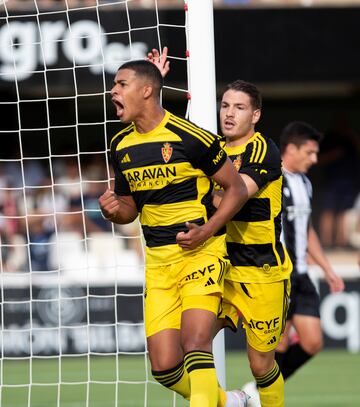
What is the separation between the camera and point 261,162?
6395 millimetres

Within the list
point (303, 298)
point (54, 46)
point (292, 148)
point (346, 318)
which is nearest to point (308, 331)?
point (303, 298)

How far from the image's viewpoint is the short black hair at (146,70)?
616cm

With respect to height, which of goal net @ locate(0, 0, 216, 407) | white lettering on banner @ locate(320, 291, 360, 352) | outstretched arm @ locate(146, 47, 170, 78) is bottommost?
white lettering on banner @ locate(320, 291, 360, 352)

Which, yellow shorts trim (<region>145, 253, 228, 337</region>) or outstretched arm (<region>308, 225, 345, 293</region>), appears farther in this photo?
outstretched arm (<region>308, 225, 345, 293</region>)

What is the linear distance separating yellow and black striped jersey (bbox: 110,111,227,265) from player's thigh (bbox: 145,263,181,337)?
72 millimetres

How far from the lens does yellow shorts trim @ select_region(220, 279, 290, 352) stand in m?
6.55

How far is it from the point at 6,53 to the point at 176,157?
7.22 meters

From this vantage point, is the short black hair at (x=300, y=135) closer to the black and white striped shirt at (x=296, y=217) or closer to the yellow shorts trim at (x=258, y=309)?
the black and white striped shirt at (x=296, y=217)

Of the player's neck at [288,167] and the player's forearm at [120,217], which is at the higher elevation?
the player's forearm at [120,217]

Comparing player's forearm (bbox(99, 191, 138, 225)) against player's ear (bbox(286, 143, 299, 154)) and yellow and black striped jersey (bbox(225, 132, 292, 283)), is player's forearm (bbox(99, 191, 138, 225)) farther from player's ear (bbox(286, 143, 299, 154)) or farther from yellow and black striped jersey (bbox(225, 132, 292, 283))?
player's ear (bbox(286, 143, 299, 154))

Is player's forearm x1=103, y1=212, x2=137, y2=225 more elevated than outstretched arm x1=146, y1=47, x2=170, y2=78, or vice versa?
outstretched arm x1=146, y1=47, x2=170, y2=78

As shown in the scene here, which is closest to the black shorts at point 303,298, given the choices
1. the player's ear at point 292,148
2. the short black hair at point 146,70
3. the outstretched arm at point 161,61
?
the player's ear at point 292,148

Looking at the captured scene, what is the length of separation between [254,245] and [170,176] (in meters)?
0.75

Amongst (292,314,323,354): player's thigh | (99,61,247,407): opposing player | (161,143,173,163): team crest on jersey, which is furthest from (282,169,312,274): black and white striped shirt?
(161,143,173,163): team crest on jersey
